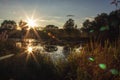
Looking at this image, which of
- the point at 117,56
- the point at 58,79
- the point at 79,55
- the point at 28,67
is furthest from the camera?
the point at 28,67

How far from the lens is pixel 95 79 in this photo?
6285 millimetres

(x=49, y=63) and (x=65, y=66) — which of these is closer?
(x=65, y=66)

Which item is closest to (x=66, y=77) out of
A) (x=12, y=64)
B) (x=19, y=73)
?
(x=19, y=73)

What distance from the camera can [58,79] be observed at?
7711mm

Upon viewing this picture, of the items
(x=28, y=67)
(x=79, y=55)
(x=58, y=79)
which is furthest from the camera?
(x=28, y=67)

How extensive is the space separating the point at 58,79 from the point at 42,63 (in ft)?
4.51

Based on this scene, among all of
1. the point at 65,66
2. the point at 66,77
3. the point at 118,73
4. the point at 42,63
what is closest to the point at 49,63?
the point at 42,63

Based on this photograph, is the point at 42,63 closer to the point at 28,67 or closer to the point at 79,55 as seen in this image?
the point at 28,67

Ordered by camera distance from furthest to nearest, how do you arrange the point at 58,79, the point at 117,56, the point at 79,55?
1. the point at 79,55
2. the point at 58,79
3. the point at 117,56

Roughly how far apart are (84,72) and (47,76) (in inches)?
71.3

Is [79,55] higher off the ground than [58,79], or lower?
higher

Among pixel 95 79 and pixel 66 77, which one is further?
pixel 66 77

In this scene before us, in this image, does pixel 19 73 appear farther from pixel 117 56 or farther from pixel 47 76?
pixel 117 56

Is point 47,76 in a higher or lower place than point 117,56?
lower
